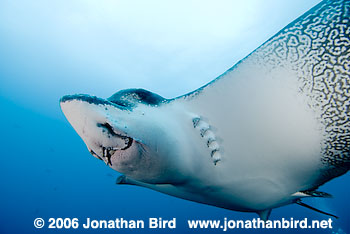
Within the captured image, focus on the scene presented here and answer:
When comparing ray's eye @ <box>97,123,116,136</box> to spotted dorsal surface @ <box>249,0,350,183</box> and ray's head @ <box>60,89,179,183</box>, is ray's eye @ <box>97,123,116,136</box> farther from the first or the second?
spotted dorsal surface @ <box>249,0,350,183</box>

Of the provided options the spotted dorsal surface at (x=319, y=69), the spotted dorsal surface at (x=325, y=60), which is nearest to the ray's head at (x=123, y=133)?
the spotted dorsal surface at (x=319, y=69)

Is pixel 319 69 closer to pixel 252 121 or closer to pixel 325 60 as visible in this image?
pixel 325 60

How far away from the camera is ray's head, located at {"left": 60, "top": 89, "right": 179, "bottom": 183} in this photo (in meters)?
1.04

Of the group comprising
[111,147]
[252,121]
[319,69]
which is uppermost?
[319,69]

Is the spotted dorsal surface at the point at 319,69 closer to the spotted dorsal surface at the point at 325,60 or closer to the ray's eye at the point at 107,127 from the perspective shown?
the spotted dorsal surface at the point at 325,60

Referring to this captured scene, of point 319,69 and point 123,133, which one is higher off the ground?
point 319,69

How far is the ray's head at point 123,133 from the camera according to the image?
104 cm

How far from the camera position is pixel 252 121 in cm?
143

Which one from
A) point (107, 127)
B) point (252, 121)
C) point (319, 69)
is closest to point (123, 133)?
point (107, 127)

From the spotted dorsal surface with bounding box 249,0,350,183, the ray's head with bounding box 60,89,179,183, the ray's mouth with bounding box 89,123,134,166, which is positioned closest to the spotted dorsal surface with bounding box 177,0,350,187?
the spotted dorsal surface with bounding box 249,0,350,183

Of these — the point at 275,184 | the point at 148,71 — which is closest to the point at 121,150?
the point at 275,184

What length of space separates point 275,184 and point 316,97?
786 millimetres

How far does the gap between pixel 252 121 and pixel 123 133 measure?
2.91 feet

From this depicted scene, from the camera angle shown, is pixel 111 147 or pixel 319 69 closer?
pixel 111 147
